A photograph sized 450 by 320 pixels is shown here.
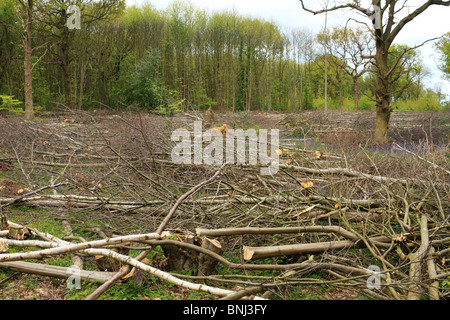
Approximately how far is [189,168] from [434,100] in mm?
29323

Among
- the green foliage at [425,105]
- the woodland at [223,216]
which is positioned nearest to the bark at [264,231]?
the woodland at [223,216]

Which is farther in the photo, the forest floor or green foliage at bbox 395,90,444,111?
A: green foliage at bbox 395,90,444,111

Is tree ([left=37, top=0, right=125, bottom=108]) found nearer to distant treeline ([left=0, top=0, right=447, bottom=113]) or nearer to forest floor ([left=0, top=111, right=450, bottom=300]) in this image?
distant treeline ([left=0, top=0, right=447, bottom=113])

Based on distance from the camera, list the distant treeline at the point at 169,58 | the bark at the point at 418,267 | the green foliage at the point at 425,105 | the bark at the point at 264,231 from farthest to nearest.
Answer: the green foliage at the point at 425,105 → the distant treeline at the point at 169,58 → the bark at the point at 264,231 → the bark at the point at 418,267

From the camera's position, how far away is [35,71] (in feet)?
86.4

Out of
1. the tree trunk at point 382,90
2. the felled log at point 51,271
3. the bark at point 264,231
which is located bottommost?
the felled log at point 51,271

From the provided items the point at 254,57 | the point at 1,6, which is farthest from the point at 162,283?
the point at 254,57

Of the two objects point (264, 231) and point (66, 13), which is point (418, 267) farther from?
point (66, 13)

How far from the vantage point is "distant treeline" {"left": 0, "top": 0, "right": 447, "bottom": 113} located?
22.9 meters

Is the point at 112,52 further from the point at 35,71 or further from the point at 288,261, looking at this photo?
the point at 288,261

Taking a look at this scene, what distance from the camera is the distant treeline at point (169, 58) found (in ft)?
75.0

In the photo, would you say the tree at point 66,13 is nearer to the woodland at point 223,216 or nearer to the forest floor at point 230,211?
the woodland at point 223,216

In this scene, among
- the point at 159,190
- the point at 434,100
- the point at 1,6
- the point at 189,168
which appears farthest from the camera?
the point at 434,100

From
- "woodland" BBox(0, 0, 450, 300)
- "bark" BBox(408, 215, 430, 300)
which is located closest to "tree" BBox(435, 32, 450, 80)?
"woodland" BBox(0, 0, 450, 300)
